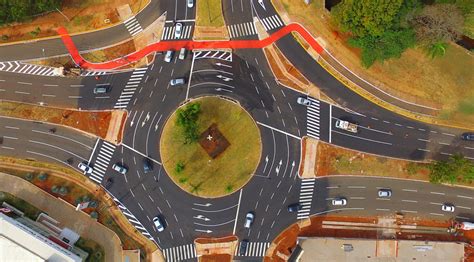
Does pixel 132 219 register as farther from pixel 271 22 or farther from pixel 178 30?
pixel 271 22

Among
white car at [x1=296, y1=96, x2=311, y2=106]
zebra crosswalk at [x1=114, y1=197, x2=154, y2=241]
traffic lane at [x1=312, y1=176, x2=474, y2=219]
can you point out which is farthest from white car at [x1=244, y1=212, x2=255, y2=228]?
white car at [x1=296, y1=96, x2=311, y2=106]

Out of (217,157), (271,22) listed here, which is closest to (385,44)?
(271,22)

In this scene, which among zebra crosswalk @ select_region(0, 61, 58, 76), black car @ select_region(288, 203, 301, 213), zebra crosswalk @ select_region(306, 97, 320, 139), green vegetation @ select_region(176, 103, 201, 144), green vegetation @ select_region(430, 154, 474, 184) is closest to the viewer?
green vegetation @ select_region(430, 154, 474, 184)

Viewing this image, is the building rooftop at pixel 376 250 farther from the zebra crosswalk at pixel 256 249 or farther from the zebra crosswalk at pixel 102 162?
the zebra crosswalk at pixel 102 162

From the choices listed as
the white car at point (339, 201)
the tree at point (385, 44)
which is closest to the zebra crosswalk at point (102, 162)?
the white car at point (339, 201)

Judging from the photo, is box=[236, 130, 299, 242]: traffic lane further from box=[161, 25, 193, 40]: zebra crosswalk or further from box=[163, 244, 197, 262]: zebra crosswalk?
box=[161, 25, 193, 40]: zebra crosswalk

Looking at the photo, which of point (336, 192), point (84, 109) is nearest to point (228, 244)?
point (336, 192)
